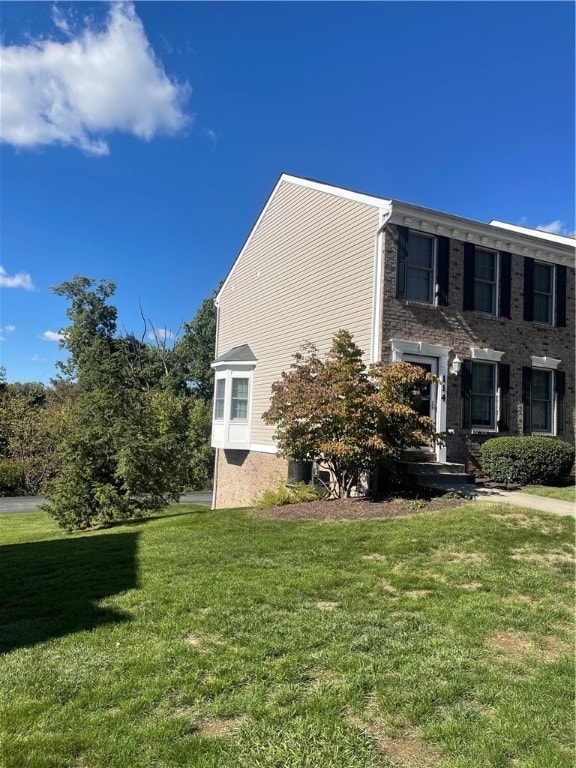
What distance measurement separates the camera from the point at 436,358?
12.1 metres

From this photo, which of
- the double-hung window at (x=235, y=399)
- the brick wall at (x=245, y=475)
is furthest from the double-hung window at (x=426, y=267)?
the double-hung window at (x=235, y=399)

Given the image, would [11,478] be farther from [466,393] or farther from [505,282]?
[505,282]

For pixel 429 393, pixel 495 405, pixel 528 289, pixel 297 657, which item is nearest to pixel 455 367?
pixel 429 393

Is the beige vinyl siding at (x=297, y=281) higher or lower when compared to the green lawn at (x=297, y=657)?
higher

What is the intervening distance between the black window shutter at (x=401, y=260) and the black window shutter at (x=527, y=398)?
13.8 feet

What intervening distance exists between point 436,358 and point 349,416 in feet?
13.3

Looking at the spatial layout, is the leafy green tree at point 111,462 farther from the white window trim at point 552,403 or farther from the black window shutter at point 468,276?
the white window trim at point 552,403

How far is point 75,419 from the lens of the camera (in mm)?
13727

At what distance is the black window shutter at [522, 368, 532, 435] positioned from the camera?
13.3 metres

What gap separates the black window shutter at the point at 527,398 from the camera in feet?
43.5

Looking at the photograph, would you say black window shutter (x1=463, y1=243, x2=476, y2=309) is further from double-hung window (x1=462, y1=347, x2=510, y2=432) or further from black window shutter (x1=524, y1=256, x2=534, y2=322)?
black window shutter (x1=524, y1=256, x2=534, y2=322)

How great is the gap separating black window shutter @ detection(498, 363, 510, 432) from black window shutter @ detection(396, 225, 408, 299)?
3.41 meters

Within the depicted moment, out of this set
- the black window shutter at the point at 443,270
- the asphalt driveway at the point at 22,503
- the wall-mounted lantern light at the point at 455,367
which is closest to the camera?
the wall-mounted lantern light at the point at 455,367

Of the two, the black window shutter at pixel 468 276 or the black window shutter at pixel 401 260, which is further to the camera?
the black window shutter at pixel 468 276
